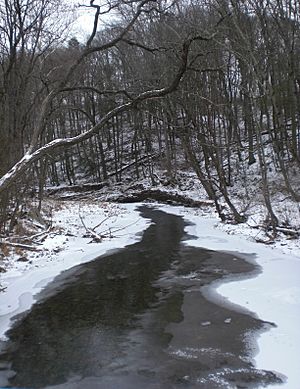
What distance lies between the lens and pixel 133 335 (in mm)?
6828

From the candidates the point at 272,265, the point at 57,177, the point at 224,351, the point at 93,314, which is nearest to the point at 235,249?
the point at 272,265

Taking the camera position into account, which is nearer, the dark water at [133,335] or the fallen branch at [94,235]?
the dark water at [133,335]

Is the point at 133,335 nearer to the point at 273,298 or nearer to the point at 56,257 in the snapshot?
the point at 273,298

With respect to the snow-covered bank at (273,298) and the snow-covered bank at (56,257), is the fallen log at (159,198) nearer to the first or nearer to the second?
the snow-covered bank at (56,257)

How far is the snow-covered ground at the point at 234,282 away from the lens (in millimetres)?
6070

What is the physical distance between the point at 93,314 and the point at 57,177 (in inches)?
1508

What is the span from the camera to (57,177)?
148ft

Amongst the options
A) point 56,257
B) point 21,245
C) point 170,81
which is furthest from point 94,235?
point 170,81

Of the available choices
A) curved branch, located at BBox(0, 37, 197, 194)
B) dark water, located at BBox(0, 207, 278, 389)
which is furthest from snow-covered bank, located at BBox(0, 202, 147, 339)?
curved branch, located at BBox(0, 37, 197, 194)

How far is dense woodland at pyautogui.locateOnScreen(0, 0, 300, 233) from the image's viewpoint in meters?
10.2

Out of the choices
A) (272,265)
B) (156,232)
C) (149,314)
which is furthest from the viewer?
(156,232)

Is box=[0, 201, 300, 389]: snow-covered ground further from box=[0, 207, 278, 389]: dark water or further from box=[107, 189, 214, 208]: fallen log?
box=[107, 189, 214, 208]: fallen log

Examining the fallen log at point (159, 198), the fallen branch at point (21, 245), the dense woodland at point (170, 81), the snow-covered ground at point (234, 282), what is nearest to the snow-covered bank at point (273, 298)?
the snow-covered ground at point (234, 282)

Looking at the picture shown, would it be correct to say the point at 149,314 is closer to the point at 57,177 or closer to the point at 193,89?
the point at 193,89
